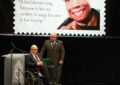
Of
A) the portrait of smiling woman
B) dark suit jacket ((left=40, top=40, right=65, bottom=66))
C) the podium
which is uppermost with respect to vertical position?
the portrait of smiling woman

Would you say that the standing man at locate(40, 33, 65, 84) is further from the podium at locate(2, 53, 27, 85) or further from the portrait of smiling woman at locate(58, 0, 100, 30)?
the podium at locate(2, 53, 27, 85)

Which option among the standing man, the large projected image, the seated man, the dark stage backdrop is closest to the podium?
the seated man

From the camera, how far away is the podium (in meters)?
5.22

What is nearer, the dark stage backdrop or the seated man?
the seated man

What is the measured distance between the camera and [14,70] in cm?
527

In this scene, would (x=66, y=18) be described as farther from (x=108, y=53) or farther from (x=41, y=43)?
(x=108, y=53)

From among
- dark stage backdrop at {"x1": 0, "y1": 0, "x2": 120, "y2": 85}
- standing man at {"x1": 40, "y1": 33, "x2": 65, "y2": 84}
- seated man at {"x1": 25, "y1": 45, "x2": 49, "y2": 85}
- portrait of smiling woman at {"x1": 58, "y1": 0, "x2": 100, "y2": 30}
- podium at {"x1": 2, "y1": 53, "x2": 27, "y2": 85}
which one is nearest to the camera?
podium at {"x1": 2, "y1": 53, "x2": 27, "y2": 85}

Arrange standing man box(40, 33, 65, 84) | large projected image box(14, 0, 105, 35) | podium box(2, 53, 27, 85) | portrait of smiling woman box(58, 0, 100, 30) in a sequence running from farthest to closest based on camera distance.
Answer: portrait of smiling woman box(58, 0, 100, 30) < large projected image box(14, 0, 105, 35) < standing man box(40, 33, 65, 84) < podium box(2, 53, 27, 85)

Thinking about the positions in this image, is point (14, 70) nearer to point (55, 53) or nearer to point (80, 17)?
point (55, 53)

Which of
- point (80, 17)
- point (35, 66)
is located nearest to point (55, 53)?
point (35, 66)

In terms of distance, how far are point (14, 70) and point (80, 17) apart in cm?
267

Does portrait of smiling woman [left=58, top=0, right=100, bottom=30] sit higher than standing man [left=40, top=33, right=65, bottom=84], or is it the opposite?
portrait of smiling woman [left=58, top=0, right=100, bottom=30]

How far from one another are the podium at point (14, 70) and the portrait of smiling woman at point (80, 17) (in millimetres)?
2104

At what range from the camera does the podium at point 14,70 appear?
522 centimetres
